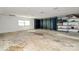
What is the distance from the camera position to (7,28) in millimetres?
2117

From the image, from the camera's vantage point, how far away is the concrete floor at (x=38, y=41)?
2.08m

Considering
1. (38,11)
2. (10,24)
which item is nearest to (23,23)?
(10,24)

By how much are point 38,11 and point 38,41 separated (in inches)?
19.2

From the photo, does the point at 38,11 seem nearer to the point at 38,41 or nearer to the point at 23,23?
the point at 23,23

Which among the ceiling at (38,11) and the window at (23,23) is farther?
the window at (23,23)

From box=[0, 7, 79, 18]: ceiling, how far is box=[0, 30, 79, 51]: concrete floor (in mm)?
285

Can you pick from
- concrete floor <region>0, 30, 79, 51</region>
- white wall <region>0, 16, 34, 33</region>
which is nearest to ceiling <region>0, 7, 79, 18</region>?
white wall <region>0, 16, 34, 33</region>

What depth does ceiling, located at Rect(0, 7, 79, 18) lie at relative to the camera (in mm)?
2068

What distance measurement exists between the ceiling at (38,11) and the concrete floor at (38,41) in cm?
28

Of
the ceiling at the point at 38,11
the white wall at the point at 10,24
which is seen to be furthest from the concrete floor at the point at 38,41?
the ceiling at the point at 38,11

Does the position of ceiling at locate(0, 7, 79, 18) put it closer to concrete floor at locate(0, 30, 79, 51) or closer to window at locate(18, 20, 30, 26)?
window at locate(18, 20, 30, 26)

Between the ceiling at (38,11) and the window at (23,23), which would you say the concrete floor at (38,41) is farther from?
the ceiling at (38,11)
